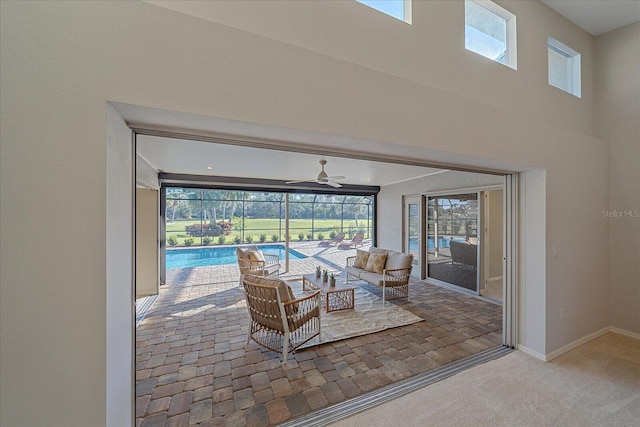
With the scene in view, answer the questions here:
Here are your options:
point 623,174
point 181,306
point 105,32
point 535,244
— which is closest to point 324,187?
point 181,306

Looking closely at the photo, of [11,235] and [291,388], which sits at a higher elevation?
[11,235]

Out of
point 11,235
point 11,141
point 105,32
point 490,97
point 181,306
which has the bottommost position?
→ point 181,306

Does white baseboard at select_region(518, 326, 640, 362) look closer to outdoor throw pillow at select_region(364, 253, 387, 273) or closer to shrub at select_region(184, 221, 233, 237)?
outdoor throw pillow at select_region(364, 253, 387, 273)

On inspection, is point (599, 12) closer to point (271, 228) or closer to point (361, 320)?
point (361, 320)

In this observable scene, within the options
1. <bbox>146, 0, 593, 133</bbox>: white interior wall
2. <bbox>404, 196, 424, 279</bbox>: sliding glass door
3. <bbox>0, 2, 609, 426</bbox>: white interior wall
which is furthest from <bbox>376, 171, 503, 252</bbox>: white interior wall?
<bbox>0, 2, 609, 426</bbox>: white interior wall

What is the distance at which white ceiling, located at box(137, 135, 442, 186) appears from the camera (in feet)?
11.0

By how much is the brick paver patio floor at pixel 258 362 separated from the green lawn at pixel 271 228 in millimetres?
6398

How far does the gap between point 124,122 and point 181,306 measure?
3987 millimetres

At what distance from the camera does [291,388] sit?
7.50ft

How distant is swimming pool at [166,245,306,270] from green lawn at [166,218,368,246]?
1.14 feet

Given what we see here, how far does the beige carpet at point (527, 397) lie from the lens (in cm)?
191

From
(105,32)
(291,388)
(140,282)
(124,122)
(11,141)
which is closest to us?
(11,141)

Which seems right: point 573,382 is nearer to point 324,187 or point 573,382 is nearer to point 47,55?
point 47,55

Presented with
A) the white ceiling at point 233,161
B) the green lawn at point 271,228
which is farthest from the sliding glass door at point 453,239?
the green lawn at point 271,228
